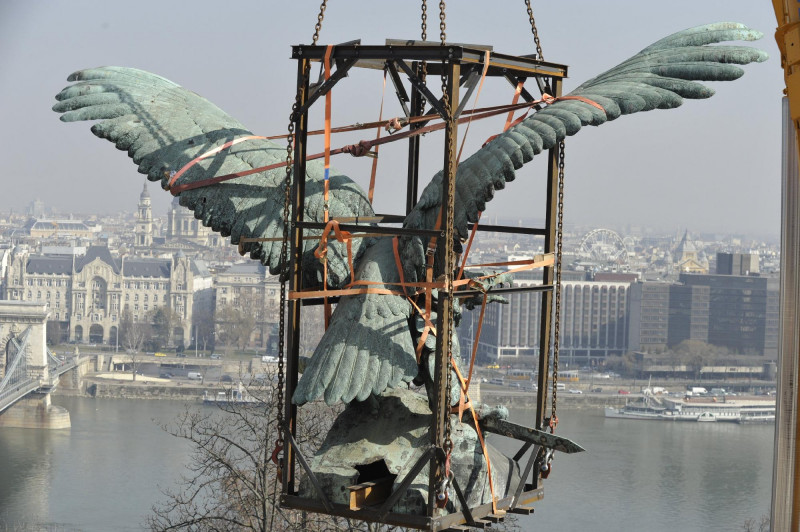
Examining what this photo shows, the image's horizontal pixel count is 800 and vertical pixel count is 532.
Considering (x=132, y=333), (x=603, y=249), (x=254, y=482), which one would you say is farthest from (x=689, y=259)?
(x=254, y=482)

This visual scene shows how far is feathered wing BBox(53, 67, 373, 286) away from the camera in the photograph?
10.7ft

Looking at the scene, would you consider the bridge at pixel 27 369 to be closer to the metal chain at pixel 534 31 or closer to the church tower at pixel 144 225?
the church tower at pixel 144 225

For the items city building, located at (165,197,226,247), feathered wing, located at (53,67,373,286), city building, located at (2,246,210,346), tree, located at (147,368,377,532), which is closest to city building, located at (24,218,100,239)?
city building, located at (165,197,226,247)

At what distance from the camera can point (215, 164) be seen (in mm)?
3295

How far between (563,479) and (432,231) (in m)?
20.3

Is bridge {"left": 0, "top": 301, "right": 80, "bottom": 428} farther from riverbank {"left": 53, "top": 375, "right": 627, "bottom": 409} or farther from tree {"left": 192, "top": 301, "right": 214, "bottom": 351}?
tree {"left": 192, "top": 301, "right": 214, "bottom": 351}

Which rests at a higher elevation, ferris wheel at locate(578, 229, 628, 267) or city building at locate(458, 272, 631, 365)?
ferris wheel at locate(578, 229, 628, 267)

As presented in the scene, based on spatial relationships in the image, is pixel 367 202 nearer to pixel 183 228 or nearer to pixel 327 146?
pixel 327 146

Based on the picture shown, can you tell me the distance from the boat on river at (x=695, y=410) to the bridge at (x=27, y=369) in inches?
607

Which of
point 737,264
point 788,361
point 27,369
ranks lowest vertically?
point 27,369

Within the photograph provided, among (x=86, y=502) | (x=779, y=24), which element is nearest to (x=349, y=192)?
(x=779, y=24)

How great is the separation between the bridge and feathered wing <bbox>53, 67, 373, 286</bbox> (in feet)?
93.1

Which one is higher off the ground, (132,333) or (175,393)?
(132,333)

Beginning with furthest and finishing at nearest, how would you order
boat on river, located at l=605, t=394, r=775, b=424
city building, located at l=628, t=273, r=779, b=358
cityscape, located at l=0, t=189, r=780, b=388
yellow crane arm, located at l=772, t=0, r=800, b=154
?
city building, located at l=628, t=273, r=779, b=358, cityscape, located at l=0, t=189, r=780, b=388, boat on river, located at l=605, t=394, r=775, b=424, yellow crane arm, located at l=772, t=0, r=800, b=154
